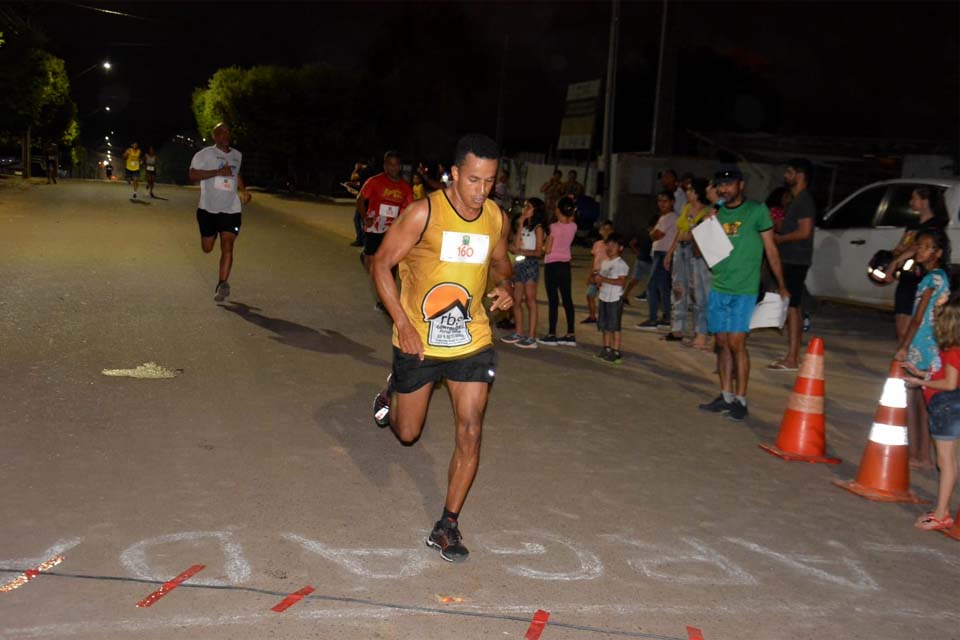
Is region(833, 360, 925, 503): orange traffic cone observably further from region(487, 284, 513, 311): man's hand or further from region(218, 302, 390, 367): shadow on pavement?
region(218, 302, 390, 367): shadow on pavement

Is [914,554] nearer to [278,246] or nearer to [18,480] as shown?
[18,480]

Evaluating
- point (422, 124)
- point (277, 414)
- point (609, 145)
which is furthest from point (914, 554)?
point (422, 124)

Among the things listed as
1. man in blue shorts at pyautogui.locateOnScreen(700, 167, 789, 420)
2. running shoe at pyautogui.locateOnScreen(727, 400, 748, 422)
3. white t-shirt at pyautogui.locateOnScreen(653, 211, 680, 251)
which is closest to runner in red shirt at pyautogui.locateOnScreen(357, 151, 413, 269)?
white t-shirt at pyautogui.locateOnScreen(653, 211, 680, 251)

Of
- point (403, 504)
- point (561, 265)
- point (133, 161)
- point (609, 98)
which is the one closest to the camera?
point (403, 504)

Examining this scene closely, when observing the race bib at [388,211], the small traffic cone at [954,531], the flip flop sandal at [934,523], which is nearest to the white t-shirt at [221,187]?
the race bib at [388,211]

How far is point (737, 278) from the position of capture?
8.23 metres

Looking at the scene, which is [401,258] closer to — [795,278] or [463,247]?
[463,247]

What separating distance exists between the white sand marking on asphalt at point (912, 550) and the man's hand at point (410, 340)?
2.59m

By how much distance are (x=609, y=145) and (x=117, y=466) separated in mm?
17335

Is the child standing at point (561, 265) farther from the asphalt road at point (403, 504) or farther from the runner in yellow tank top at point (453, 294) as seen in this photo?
the runner in yellow tank top at point (453, 294)

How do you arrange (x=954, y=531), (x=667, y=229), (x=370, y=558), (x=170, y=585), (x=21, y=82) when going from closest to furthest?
(x=170, y=585), (x=370, y=558), (x=954, y=531), (x=667, y=229), (x=21, y=82)

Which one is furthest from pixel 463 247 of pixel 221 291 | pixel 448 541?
pixel 221 291

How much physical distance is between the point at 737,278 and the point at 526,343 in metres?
3.16

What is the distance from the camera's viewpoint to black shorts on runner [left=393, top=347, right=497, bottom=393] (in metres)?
5.17
